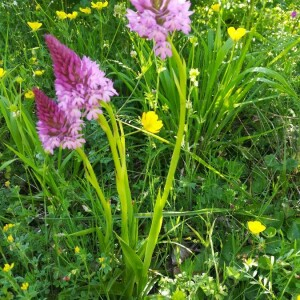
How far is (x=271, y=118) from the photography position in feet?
6.84

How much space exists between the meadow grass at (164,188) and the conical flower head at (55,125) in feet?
0.22

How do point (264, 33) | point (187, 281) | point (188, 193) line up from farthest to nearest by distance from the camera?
point (264, 33)
point (188, 193)
point (187, 281)

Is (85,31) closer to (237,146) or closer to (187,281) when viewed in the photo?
(237,146)

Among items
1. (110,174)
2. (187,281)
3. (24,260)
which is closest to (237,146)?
(110,174)

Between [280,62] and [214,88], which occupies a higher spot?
[280,62]

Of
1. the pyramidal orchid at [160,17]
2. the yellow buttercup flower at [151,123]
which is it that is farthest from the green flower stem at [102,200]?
the pyramidal orchid at [160,17]

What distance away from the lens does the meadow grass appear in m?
1.34

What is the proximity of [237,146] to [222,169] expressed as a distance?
0.62ft

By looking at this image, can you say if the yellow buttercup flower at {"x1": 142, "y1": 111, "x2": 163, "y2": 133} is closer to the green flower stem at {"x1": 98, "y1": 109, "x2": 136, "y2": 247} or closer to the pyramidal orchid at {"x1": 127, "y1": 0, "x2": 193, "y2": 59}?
the green flower stem at {"x1": 98, "y1": 109, "x2": 136, "y2": 247}

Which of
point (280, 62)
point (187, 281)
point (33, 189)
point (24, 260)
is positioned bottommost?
point (33, 189)

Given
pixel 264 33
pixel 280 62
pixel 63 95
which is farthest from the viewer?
pixel 264 33

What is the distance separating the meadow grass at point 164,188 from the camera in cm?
134

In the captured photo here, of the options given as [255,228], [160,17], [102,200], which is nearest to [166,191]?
[102,200]

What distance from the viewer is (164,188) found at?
1261 mm
